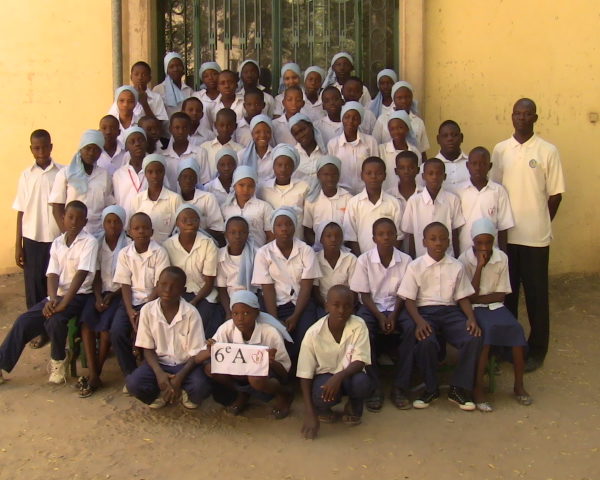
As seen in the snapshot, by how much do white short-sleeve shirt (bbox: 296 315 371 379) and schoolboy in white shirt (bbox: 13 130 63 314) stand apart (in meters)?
2.43

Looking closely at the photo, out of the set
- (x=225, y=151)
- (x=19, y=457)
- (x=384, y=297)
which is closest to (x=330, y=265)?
(x=384, y=297)

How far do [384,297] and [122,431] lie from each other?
73.0 inches

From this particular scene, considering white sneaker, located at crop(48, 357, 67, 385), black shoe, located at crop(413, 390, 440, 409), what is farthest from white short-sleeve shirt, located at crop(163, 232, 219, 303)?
black shoe, located at crop(413, 390, 440, 409)

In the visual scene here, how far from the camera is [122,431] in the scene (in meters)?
4.12

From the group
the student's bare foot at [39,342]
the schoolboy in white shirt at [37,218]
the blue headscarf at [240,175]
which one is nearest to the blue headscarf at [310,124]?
the blue headscarf at [240,175]

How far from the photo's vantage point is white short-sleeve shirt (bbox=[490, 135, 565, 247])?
5.03 meters

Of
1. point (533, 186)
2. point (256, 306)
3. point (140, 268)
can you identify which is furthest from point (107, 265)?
point (533, 186)

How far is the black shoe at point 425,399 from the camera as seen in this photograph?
14.6 ft

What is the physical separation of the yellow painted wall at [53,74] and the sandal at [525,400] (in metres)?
4.72

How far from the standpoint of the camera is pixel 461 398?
446 cm

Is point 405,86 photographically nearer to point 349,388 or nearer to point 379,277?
point 379,277

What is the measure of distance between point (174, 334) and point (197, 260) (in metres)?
0.65

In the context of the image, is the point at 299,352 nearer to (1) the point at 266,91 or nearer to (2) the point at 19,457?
(2) the point at 19,457

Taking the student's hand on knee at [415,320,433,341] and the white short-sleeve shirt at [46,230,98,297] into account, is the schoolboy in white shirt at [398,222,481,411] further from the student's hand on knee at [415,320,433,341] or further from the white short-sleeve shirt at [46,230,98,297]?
the white short-sleeve shirt at [46,230,98,297]
